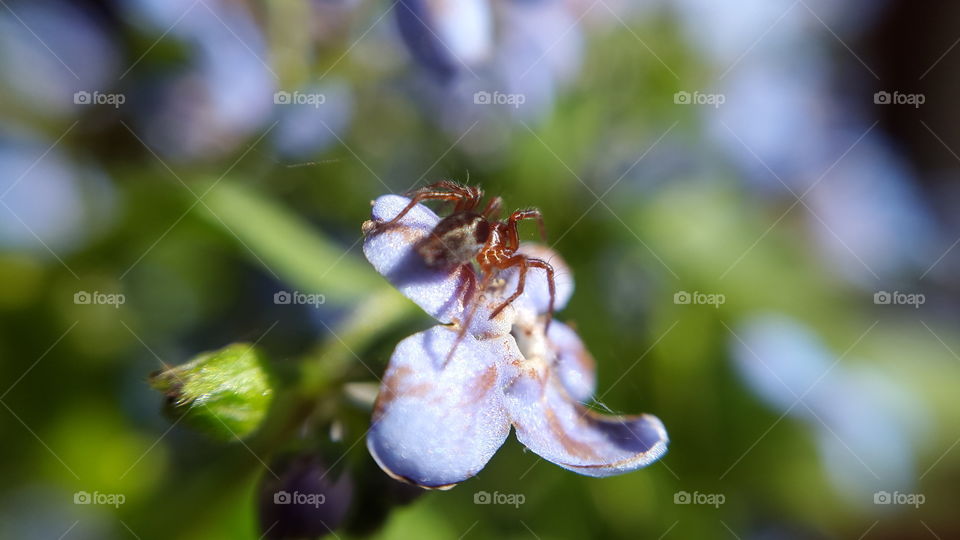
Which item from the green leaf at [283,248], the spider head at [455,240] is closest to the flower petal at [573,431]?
the spider head at [455,240]

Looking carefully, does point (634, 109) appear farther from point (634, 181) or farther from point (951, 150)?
point (951, 150)

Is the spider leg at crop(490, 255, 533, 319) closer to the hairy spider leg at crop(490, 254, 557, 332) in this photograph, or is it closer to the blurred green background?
the hairy spider leg at crop(490, 254, 557, 332)

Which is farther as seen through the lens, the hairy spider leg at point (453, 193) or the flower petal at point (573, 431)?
the hairy spider leg at point (453, 193)

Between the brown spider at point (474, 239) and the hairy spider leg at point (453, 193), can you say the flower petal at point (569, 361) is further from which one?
the hairy spider leg at point (453, 193)

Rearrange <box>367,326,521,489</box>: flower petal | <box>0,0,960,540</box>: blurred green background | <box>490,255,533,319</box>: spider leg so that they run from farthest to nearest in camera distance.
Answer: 1. <box>0,0,960,540</box>: blurred green background
2. <box>490,255,533,319</box>: spider leg
3. <box>367,326,521,489</box>: flower petal

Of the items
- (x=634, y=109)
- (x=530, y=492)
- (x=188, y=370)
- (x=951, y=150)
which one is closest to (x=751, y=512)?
(x=530, y=492)

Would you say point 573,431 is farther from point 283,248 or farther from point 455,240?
point 283,248

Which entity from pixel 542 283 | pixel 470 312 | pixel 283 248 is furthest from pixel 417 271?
pixel 283 248

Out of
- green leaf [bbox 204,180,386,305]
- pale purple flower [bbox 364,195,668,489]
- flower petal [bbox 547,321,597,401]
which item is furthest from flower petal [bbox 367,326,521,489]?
green leaf [bbox 204,180,386,305]

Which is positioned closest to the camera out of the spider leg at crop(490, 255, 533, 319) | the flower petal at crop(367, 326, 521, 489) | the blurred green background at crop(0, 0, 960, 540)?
the flower petal at crop(367, 326, 521, 489)
